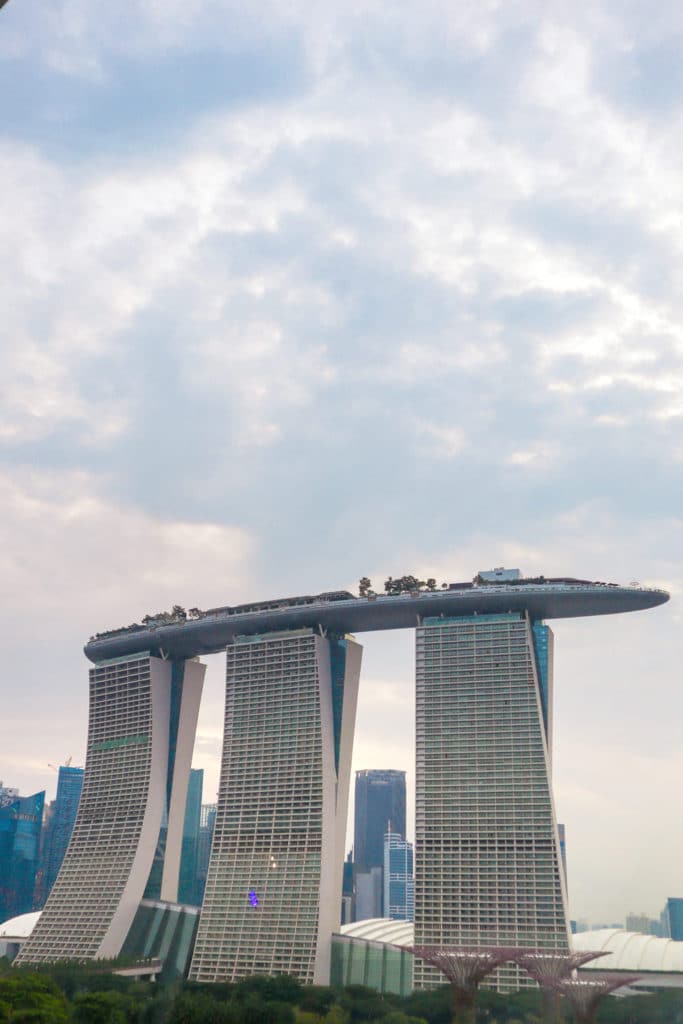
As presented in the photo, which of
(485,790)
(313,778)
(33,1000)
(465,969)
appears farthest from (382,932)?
(33,1000)

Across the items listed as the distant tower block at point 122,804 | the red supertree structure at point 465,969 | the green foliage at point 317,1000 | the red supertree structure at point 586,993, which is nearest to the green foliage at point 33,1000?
the green foliage at point 317,1000

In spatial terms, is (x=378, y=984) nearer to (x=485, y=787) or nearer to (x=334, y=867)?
(x=334, y=867)

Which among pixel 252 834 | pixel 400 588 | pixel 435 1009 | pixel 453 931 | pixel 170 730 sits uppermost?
pixel 400 588

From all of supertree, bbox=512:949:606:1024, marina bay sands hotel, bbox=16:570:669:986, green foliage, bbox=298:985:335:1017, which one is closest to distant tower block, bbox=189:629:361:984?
marina bay sands hotel, bbox=16:570:669:986

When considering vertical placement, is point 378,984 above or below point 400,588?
below

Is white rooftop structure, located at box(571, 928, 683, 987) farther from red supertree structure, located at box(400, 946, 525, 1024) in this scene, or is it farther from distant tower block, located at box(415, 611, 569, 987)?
red supertree structure, located at box(400, 946, 525, 1024)

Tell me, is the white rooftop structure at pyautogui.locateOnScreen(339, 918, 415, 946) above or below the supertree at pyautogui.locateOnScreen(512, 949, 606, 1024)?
above

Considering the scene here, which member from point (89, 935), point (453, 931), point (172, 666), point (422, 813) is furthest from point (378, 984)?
point (172, 666)
